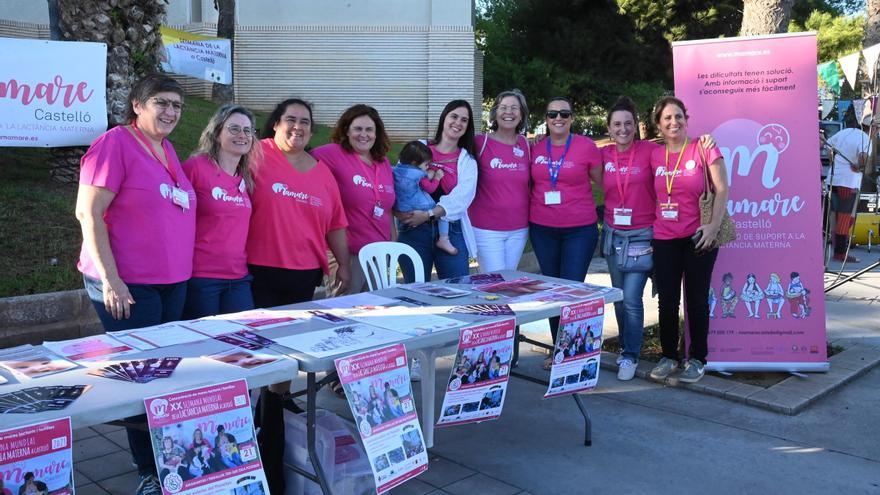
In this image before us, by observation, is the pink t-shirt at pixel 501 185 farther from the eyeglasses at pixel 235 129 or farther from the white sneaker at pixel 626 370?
the eyeglasses at pixel 235 129

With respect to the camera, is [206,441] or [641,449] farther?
[641,449]

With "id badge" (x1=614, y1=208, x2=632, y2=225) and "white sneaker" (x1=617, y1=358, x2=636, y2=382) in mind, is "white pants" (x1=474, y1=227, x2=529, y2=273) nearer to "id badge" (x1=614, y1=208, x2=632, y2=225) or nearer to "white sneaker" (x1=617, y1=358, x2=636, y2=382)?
"id badge" (x1=614, y1=208, x2=632, y2=225)

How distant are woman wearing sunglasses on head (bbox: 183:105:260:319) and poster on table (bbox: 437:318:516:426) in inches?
45.2

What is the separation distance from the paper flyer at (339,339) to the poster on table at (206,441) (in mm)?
394

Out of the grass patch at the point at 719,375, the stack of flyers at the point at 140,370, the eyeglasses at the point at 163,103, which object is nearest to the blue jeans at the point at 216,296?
the eyeglasses at the point at 163,103

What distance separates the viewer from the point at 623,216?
15.4 feet

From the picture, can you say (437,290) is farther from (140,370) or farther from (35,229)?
(35,229)

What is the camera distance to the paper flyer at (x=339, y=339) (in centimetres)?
269

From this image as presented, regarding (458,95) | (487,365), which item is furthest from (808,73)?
(458,95)

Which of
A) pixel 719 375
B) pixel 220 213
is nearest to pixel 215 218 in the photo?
pixel 220 213

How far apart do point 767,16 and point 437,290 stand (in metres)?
4.10

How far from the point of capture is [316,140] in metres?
14.2

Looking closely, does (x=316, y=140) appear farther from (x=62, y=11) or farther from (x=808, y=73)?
(x=808, y=73)

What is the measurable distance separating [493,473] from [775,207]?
270 cm
